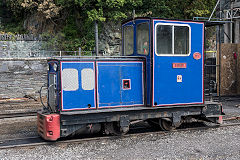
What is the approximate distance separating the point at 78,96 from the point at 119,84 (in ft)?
3.92

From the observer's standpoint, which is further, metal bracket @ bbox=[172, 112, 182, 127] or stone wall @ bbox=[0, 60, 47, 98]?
stone wall @ bbox=[0, 60, 47, 98]

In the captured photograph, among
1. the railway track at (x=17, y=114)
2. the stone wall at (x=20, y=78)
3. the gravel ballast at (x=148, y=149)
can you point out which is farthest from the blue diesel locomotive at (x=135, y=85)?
the stone wall at (x=20, y=78)

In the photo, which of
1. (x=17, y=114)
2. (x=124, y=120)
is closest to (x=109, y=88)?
(x=124, y=120)

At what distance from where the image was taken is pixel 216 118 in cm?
862

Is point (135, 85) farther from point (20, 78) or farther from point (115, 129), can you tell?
point (20, 78)

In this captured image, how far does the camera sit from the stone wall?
15.6 metres

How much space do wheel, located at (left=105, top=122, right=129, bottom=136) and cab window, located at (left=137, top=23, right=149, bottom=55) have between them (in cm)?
219

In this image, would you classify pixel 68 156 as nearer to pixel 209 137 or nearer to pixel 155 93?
pixel 155 93

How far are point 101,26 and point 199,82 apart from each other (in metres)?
15.3

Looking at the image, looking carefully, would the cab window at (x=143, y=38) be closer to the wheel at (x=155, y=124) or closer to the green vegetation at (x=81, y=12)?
the wheel at (x=155, y=124)

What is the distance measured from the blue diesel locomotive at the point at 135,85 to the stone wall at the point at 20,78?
8971mm

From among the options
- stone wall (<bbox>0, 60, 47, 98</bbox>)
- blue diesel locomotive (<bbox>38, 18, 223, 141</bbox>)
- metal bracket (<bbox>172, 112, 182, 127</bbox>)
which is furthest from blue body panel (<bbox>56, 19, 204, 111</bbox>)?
stone wall (<bbox>0, 60, 47, 98</bbox>)

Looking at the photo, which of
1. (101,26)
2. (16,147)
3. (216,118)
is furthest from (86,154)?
(101,26)

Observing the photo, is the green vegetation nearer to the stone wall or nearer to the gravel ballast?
the stone wall
